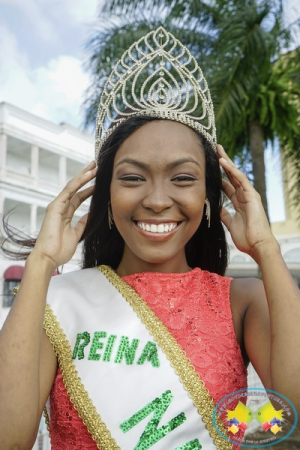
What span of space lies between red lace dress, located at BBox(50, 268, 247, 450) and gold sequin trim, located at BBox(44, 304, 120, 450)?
3cm

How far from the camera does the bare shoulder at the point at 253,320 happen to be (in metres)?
1.50

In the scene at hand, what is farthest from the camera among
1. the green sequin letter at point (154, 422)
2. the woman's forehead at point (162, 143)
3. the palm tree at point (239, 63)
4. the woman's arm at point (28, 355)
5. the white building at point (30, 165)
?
the white building at point (30, 165)

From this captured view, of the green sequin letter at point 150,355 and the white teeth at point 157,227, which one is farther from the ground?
the white teeth at point 157,227

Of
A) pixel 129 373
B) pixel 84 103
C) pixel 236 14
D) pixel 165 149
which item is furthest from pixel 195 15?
pixel 129 373

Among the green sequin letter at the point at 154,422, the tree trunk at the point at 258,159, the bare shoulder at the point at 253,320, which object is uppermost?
the tree trunk at the point at 258,159

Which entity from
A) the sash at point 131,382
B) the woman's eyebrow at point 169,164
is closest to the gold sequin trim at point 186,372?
the sash at point 131,382

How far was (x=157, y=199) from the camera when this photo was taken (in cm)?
161

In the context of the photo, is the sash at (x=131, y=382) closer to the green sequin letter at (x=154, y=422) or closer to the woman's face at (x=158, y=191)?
the green sequin letter at (x=154, y=422)

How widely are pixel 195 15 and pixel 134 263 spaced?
6.80 meters

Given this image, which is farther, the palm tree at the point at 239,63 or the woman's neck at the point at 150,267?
the palm tree at the point at 239,63

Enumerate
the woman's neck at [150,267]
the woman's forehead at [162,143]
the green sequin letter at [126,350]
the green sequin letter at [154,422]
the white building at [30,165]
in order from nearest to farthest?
the green sequin letter at [154,422]
the green sequin letter at [126,350]
the woman's forehead at [162,143]
the woman's neck at [150,267]
the white building at [30,165]

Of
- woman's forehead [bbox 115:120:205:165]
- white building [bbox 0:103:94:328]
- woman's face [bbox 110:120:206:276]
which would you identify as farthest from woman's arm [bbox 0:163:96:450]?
white building [bbox 0:103:94:328]

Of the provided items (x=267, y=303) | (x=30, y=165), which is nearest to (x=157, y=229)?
(x=267, y=303)

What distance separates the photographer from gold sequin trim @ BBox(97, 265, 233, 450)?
4.95ft
